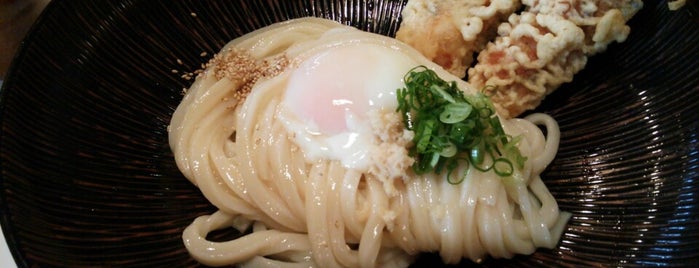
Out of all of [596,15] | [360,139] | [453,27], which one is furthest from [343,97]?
[596,15]

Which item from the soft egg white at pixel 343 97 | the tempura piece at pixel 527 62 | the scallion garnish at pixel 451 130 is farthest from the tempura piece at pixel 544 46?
the soft egg white at pixel 343 97

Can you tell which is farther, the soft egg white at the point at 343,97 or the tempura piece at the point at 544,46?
the tempura piece at the point at 544,46

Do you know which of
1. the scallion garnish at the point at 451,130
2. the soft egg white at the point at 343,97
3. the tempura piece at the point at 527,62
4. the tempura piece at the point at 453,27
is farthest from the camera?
the tempura piece at the point at 453,27

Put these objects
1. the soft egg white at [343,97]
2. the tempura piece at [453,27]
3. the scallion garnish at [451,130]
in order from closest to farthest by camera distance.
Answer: the scallion garnish at [451,130], the soft egg white at [343,97], the tempura piece at [453,27]

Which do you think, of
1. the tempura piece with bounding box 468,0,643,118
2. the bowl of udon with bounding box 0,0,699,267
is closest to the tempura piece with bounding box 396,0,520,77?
the bowl of udon with bounding box 0,0,699,267

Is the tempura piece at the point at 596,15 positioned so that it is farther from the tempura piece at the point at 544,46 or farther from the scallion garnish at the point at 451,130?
the scallion garnish at the point at 451,130

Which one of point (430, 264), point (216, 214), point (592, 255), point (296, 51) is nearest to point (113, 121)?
point (216, 214)

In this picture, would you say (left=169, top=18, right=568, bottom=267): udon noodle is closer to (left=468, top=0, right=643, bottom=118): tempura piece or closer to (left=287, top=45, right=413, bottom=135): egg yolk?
(left=287, top=45, right=413, bottom=135): egg yolk
